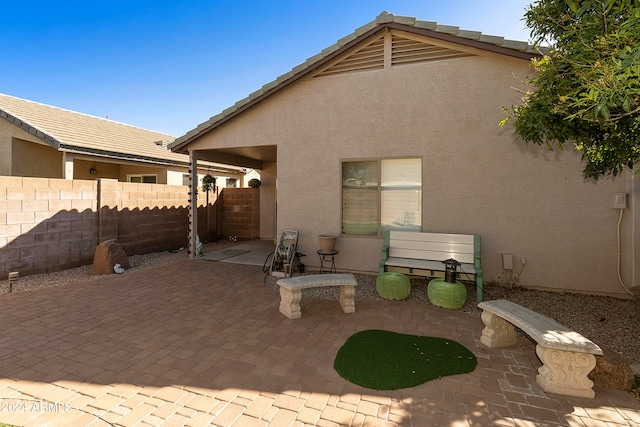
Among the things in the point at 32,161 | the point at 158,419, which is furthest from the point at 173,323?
the point at 32,161

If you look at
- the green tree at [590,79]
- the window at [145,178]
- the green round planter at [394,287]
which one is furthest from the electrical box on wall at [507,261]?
the window at [145,178]

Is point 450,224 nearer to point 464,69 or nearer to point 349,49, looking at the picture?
point 464,69

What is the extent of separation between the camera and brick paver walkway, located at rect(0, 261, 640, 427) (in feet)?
8.48

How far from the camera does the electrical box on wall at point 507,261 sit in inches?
243

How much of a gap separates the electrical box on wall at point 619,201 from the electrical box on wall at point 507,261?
1.99m

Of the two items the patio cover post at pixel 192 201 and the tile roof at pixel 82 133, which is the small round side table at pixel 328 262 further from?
the tile roof at pixel 82 133

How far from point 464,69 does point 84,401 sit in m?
8.12

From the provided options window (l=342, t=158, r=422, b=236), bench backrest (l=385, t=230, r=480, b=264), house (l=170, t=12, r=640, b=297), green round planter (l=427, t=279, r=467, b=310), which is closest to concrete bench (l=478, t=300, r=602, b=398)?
green round planter (l=427, t=279, r=467, b=310)

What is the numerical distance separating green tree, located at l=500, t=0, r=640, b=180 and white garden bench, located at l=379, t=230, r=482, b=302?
8.24 ft

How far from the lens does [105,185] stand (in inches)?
336

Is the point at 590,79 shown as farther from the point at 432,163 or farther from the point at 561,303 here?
the point at 561,303

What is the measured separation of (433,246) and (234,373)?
4.74 meters

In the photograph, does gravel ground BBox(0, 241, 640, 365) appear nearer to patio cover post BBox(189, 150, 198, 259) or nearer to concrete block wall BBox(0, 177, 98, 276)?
concrete block wall BBox(0, 177, 98, 276)

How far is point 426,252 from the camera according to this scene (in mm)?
6426
